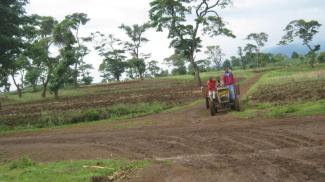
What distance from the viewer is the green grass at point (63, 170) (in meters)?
10.6

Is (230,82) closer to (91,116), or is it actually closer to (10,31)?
(91,116)

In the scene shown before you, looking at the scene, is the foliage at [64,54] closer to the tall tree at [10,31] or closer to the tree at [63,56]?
the tree at [63,56]

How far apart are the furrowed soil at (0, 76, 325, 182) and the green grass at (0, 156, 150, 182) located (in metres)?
0.70

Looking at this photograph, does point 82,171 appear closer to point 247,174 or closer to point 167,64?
point 247,174

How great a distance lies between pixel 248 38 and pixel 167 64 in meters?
24.2

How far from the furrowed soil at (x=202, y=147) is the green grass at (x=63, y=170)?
70 centimetres

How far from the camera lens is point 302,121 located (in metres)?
15.5

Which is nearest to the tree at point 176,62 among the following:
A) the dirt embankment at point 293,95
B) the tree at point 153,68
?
the tree at point 153,68

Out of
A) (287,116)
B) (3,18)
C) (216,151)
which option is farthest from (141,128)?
(3,18)

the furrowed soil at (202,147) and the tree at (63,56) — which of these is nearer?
the furrowed soil at (202,147)

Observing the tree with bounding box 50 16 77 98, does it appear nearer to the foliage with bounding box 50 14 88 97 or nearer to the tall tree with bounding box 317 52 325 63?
the foliage with bounding box 50 14 88 97

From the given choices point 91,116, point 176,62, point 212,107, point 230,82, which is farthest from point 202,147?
point 176,62

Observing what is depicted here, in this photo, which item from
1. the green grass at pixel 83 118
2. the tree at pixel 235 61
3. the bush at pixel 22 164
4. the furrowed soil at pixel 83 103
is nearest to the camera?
the bush at pixel 22 164

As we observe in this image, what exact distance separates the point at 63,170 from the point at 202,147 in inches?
152
